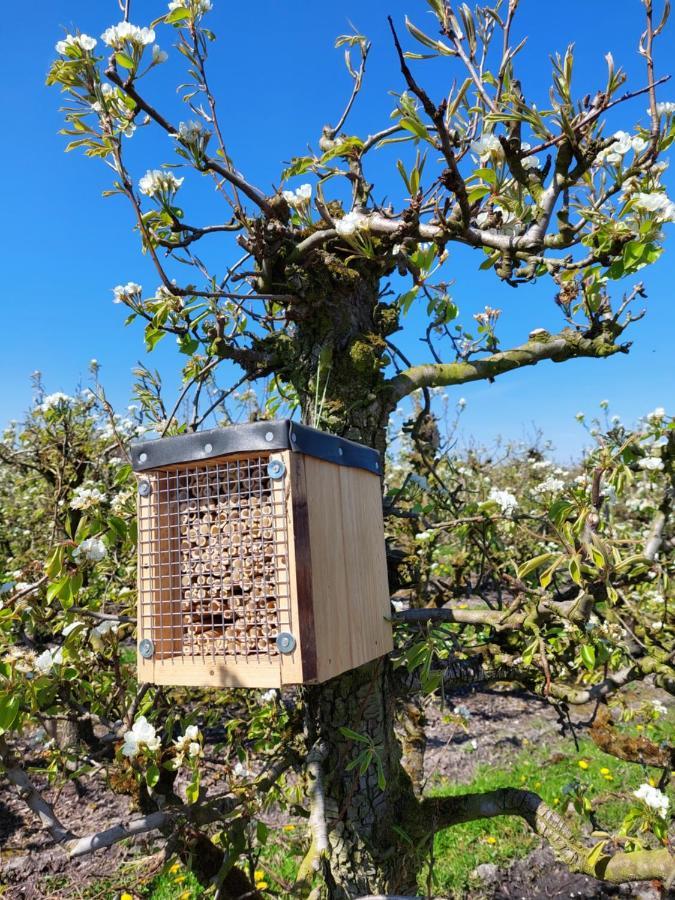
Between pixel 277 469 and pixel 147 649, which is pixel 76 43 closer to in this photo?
pixel 277 469

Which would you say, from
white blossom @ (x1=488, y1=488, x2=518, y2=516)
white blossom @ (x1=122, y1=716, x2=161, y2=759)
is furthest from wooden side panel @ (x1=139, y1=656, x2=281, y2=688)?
white blossom @ (x1=488, y1=488, x2=518, y2=516)

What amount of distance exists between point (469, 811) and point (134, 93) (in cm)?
256

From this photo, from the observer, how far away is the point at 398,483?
10820 mm

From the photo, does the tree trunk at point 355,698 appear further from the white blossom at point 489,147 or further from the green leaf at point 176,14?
the green leaf at point 176,14

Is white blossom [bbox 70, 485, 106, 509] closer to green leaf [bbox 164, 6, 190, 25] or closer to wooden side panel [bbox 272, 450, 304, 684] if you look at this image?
wooden side panel [bbox 272, 450, 304, 684]

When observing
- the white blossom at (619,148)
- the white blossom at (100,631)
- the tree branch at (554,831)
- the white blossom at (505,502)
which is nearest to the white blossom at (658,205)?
the white blossom at (619,148)

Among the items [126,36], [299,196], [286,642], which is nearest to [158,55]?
[126,36]

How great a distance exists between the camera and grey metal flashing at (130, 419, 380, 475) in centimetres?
169

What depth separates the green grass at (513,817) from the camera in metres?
3.79

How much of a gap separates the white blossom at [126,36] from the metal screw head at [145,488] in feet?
4.03

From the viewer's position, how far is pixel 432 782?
16.0 ft

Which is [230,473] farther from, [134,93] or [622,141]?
[622,141]

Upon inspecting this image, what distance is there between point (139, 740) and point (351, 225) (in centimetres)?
167

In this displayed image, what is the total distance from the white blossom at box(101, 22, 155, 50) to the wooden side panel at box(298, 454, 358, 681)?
1.25 meters
